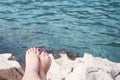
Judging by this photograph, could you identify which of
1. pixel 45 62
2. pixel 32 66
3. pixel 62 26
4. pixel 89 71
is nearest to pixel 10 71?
pixel 32 66

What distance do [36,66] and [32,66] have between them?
0.23ft

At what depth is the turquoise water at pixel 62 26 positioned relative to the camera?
325 inches

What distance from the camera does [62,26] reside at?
9.76 m

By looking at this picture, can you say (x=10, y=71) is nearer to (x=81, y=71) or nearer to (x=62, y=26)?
(x=81, y=71)

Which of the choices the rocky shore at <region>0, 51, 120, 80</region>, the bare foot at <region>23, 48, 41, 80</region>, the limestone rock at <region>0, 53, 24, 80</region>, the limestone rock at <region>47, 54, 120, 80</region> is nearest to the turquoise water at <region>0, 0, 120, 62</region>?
the limestone rock at <region>47, 54, 120, 80</region>

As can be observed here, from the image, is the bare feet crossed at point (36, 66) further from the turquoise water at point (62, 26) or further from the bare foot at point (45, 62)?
the turquoise water at point (62, 26)

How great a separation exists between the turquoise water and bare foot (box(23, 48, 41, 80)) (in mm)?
2718

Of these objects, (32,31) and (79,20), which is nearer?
(32,31)

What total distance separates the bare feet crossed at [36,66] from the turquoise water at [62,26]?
108 inches

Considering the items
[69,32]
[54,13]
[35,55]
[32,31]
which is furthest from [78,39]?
[35,55]

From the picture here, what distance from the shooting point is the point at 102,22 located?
10102 mm

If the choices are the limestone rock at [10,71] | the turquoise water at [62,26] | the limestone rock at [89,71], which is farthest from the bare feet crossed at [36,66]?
the turquoise water at [62,26]

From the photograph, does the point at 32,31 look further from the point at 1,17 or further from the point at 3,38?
the point at 1,17

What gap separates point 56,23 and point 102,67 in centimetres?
530
